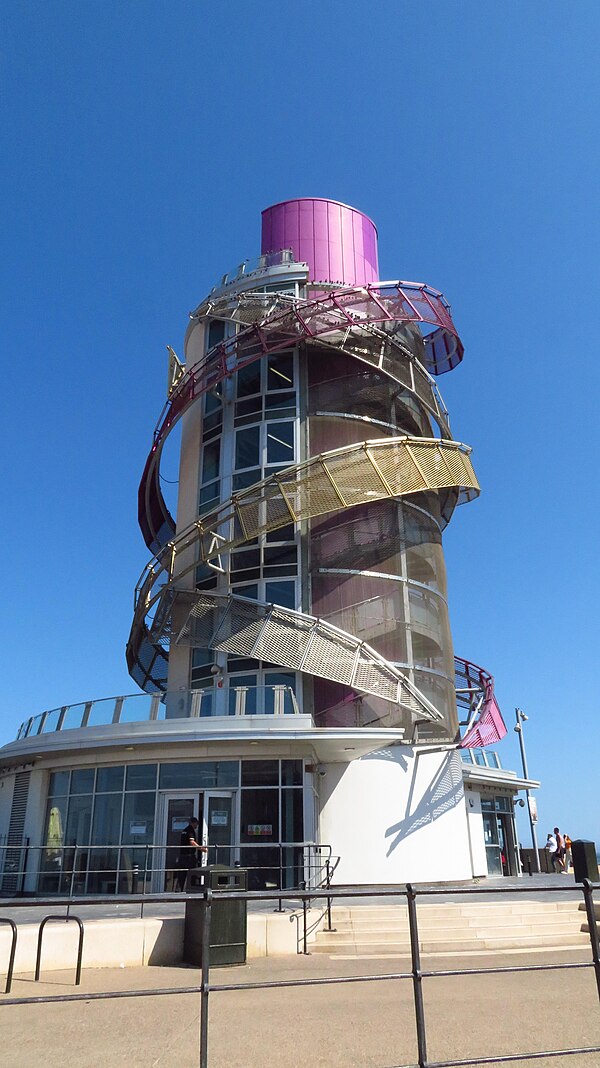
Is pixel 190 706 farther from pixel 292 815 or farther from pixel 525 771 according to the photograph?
pixel 525 771

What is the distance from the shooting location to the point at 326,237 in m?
33.1

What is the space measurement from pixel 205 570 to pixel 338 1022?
748 inches

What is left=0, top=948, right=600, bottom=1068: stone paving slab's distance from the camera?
6.43 metres

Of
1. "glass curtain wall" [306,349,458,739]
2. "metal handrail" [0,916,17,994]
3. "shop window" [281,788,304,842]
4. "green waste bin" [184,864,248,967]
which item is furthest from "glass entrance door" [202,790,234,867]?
"metal handrail" [0,916,17,994]

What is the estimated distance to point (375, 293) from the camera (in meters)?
28.8

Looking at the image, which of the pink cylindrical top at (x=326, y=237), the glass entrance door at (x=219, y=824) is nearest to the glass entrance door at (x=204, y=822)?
the glass entrance door at (x=219, y=824)

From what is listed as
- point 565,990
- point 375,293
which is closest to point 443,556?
point 375,293

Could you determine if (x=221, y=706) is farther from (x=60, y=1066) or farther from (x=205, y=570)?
(x=60, y=1066)

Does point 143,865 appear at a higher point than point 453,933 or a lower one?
higher

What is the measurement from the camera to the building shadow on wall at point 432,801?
69.1 ft

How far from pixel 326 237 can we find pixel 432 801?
72.2 ft

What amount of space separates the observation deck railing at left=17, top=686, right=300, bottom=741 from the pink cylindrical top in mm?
17051

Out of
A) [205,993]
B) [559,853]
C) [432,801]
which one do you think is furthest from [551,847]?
[205,993]

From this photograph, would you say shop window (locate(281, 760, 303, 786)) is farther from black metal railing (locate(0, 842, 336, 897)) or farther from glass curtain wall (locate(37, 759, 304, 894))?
black metal railing (locate(0, 842, 336, 897))
